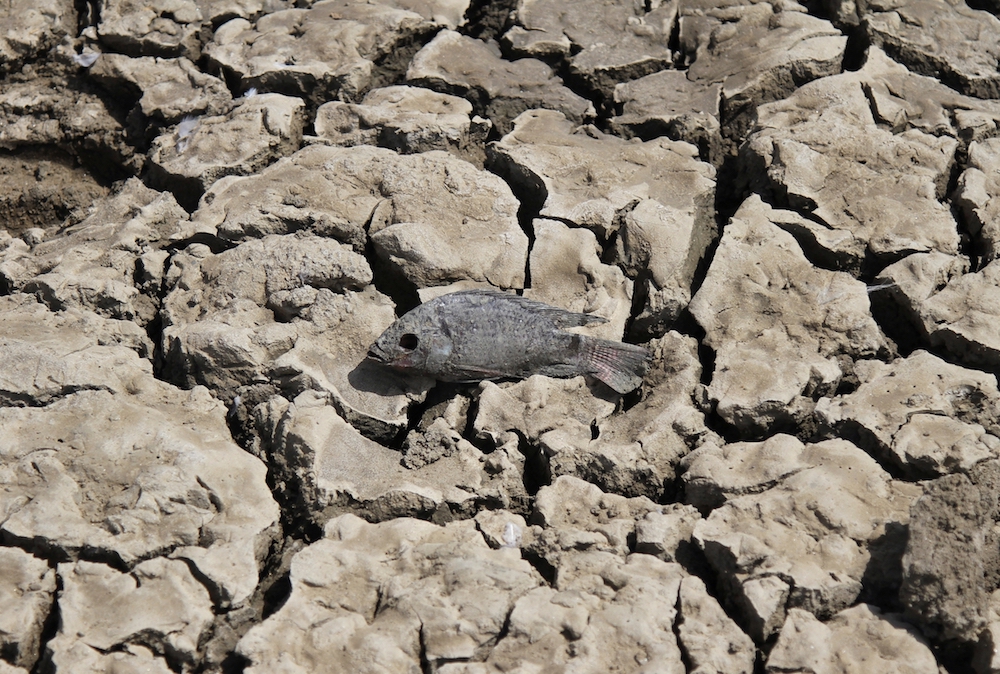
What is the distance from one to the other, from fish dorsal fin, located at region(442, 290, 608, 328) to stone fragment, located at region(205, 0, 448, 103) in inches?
61.2

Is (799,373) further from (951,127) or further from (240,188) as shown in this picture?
(240,188)

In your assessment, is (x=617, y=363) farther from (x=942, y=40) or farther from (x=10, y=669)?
(x=942, y=40)

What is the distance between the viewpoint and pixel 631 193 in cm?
389

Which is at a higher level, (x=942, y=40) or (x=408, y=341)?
(x=942, y=40)

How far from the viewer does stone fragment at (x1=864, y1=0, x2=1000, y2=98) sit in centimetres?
446

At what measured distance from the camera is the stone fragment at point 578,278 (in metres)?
3.57

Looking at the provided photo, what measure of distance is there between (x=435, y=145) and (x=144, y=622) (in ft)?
7.80

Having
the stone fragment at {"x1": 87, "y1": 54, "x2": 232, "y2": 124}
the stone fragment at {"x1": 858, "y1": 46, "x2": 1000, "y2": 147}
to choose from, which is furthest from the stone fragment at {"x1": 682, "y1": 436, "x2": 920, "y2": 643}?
the stone fragment at {"x1": 87, "y1": 54, "x2": 232, "y2": 124}

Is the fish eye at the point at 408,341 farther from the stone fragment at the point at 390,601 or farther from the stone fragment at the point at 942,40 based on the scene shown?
the stone fragment at the point at 942,40

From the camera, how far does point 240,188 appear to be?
400cm

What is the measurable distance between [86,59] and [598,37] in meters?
2.63

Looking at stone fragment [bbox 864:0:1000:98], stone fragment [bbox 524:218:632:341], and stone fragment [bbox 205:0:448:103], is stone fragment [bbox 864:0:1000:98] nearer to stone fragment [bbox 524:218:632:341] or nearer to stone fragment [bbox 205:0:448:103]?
stone fragment [bbox 524:218:632:341]

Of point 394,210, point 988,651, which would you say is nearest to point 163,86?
point 394,210

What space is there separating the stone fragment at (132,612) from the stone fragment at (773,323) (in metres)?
1.84
